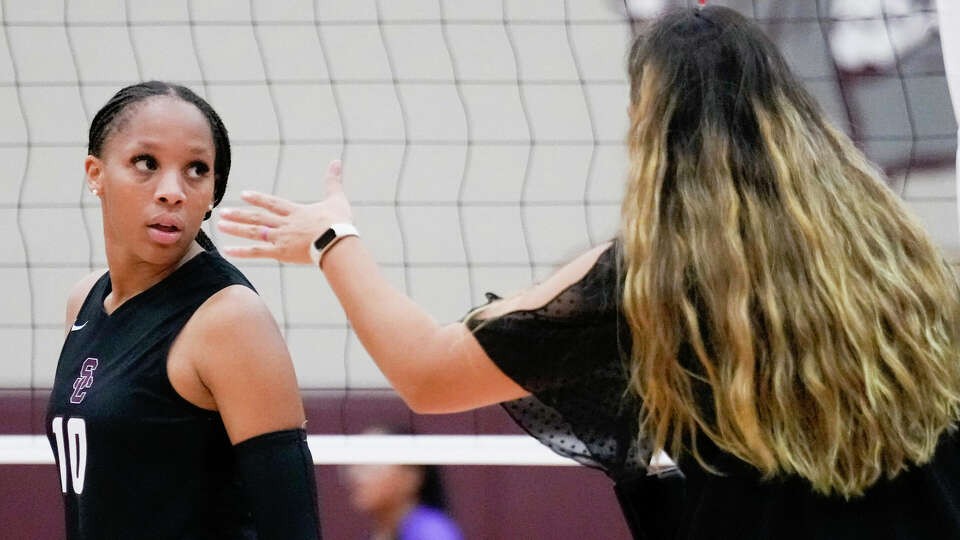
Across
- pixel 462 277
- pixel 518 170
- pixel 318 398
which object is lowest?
pixel 318 398

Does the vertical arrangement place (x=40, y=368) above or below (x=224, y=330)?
below

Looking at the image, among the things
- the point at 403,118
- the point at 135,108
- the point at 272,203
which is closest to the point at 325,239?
the point at 272,203

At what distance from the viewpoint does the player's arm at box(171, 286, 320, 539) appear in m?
1.74

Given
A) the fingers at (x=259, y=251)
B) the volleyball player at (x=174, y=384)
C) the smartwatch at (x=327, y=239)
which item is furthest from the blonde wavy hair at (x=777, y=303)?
the volleyball player at (x=174, y=384)

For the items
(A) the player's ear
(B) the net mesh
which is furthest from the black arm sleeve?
(B) the net mesh

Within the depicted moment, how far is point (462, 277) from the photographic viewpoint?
4.30 m

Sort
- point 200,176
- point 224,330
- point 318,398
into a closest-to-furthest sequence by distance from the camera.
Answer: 1. point 224,330
2. point 200,176
3. point 318,398

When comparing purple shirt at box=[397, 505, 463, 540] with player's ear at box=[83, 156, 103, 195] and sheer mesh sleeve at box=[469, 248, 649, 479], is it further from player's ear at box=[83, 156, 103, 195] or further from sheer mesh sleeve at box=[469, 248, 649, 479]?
sheer mesh sleeve at box=[469, 248, 649, 479]

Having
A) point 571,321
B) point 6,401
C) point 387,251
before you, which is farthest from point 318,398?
point 571,321

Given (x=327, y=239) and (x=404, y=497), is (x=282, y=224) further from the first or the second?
(x=404, y=497)

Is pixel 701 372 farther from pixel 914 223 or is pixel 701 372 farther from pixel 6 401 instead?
pixel 6 401

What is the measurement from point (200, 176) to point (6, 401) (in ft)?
7.54

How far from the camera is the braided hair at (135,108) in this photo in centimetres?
192

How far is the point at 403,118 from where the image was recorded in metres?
4.34
